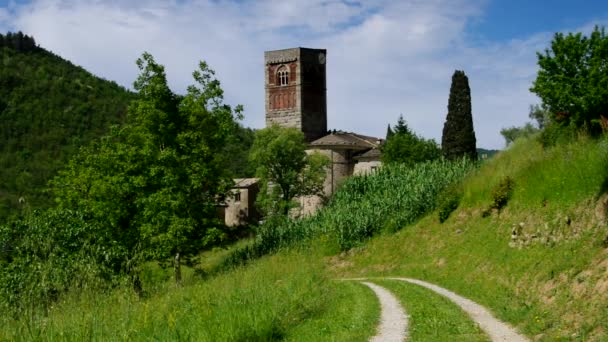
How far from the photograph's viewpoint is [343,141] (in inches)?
2916

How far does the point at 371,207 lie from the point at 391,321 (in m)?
29.4

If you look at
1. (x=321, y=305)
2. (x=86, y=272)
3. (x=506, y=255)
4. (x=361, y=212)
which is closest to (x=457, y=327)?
(x=321, y=305)

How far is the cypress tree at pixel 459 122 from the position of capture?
55.8 meters

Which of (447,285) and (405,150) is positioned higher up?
(405,150)

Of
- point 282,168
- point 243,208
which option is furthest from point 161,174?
point 243,208

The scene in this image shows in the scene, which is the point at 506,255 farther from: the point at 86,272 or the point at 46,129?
the point at 46,129

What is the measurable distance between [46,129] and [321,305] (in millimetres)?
83295

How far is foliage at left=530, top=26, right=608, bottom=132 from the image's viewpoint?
2742 centimetres

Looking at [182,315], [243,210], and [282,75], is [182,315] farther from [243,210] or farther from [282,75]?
[282,75]

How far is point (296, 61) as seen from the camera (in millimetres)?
83688

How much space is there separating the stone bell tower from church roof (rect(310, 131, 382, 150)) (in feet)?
13.9

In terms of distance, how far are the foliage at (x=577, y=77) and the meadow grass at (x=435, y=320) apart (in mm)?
12038

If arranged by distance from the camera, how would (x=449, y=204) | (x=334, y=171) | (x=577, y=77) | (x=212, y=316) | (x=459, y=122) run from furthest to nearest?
(x=334, y=171), (x=459, y=122), (x=449, y=204), (x=577, y=77), (x=212, y=316)

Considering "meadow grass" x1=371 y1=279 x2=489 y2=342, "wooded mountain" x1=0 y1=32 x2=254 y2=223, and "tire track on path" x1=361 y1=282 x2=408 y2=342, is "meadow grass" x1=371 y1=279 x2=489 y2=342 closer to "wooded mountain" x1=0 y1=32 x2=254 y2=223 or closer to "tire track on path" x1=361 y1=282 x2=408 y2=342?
"tire track on path" x1=361 y1=282 x2=408 y2=342
